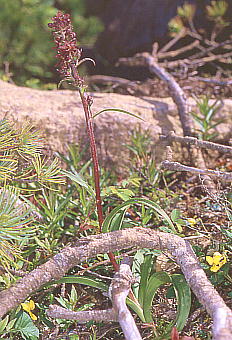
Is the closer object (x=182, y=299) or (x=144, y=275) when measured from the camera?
(x=182, y=299)

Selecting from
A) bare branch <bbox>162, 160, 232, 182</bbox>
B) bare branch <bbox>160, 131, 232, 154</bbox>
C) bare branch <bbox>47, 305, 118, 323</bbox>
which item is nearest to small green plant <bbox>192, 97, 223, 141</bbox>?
bare branch <bbox>160, 131, 232, 154</bbox>

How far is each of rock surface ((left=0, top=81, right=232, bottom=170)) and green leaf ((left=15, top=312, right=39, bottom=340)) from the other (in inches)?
40.7

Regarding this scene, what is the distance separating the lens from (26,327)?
4.81ft

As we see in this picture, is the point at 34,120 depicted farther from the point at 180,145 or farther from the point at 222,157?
the point at 222,157

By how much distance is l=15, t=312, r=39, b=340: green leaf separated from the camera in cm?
145

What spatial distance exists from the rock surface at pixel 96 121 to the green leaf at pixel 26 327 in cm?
103

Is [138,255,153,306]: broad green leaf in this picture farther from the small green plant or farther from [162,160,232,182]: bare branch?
the small green plant

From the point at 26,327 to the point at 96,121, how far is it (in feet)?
3.99

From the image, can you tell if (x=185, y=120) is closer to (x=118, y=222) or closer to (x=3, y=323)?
(x=118, y=222)

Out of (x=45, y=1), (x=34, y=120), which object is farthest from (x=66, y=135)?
(x=45, y=1)

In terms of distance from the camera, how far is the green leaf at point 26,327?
4.77 feet

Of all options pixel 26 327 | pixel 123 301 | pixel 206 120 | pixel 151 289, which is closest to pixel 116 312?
pixel 123 301

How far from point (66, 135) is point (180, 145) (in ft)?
2.08

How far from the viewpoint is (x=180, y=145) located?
2439 mm
